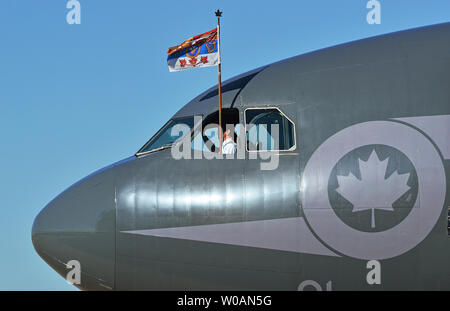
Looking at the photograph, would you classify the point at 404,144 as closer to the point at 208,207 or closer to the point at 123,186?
the point at 208,207

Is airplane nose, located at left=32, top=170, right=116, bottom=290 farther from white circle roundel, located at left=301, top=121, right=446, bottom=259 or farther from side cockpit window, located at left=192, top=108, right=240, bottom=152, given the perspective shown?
white circle roundel, located at left=301, top=121, right=446, bottom=259

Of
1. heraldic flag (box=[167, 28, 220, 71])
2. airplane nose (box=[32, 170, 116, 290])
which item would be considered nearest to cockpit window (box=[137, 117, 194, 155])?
airplane nose (box=[32, 170, 116, 290])

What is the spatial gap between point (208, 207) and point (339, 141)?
8.75ft

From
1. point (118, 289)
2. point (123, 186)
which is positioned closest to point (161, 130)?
point (123, 186)

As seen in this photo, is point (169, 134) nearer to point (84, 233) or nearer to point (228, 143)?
point (228, 143)

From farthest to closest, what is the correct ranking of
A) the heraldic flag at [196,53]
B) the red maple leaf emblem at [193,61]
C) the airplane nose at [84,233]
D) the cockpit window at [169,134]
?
the red maple leaf emblem at [193,61]
the heraldic flag at [196,53]
the cockpit window at [169,134]
the airplane nose at [84,233]

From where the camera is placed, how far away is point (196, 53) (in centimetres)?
1312

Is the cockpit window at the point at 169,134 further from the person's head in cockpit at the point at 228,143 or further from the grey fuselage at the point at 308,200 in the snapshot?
the person's head in cockpit at the point at 228,143

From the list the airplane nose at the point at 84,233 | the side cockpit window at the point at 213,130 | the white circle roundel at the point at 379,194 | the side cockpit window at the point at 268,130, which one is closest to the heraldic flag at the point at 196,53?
the side cockpit window at the point at 213,130

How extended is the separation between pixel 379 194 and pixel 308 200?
1.23 metres

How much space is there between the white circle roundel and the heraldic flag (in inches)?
128

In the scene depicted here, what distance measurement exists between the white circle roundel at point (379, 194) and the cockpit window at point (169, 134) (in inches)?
108

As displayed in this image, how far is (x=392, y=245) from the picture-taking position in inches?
422

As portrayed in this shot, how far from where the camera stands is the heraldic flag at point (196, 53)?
42.5ft
